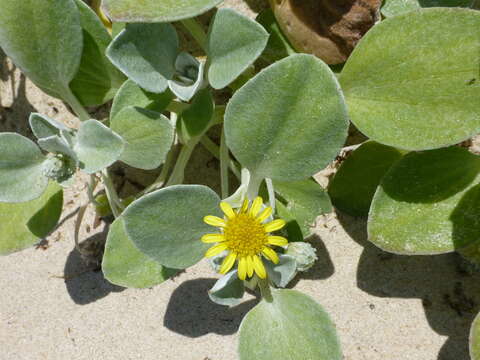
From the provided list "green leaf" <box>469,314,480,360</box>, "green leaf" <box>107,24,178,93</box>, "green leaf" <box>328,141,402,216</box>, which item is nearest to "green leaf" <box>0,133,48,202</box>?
"green leaf" <box>107,24,178,93</box>

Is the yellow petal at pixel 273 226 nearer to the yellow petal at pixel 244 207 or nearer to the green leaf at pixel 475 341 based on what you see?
the yellow petal at pixel 244 207

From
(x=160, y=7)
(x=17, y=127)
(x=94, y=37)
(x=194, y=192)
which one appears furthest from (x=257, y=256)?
(x=17, y=127)

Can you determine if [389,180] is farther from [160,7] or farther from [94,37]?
[94,37]

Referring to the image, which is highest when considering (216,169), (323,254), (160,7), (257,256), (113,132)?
(160,7)

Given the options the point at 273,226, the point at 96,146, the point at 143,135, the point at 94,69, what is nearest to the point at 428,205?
the point at 273,226

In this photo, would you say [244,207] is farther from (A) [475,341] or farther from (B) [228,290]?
(A) [475,341]
